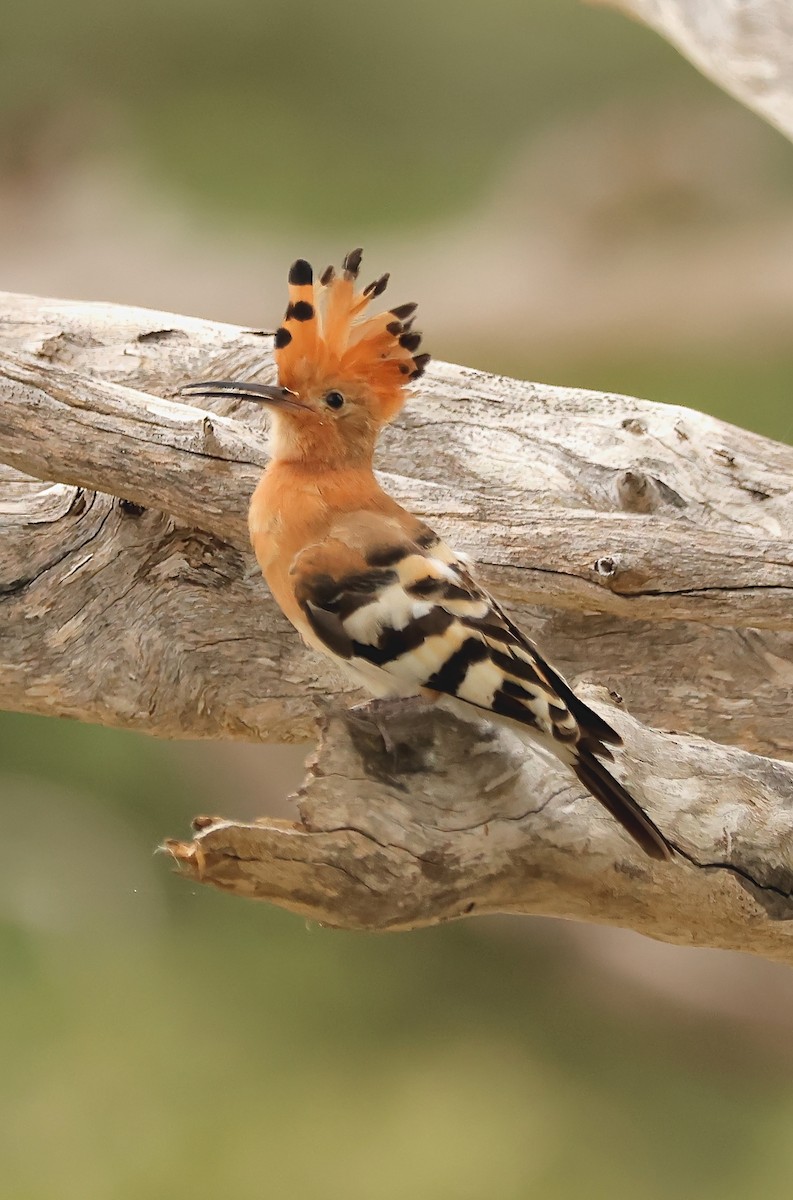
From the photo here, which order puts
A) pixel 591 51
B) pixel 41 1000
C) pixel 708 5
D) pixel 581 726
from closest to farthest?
1. pixel 581 726
2. pixel 708 5
3. pixel 41 1000
4. pixel 591 51

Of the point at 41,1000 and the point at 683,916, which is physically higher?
the point at 683,916

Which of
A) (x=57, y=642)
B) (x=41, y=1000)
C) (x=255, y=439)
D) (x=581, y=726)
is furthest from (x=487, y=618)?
(x=41, y=1000)

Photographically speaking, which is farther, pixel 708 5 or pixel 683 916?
pixel 708 5

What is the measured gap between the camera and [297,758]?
2.99m

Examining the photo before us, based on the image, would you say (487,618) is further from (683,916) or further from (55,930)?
(55,930)

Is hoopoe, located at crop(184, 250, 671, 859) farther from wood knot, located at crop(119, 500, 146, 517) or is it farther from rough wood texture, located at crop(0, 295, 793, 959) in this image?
wood knot, located at crop(119, 500, 146, 517)

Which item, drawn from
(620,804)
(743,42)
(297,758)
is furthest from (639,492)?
(297,758)

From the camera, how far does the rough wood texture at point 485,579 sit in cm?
107

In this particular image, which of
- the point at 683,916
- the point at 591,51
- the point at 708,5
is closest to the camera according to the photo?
the point at 683,916

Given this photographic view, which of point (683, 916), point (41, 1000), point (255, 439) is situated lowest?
point (41, 1000)

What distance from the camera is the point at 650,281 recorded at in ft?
11.1

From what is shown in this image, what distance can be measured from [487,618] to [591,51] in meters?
2.55

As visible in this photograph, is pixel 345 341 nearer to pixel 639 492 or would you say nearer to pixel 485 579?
pixel 485 579

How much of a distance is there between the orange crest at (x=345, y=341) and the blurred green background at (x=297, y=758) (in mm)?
1528
